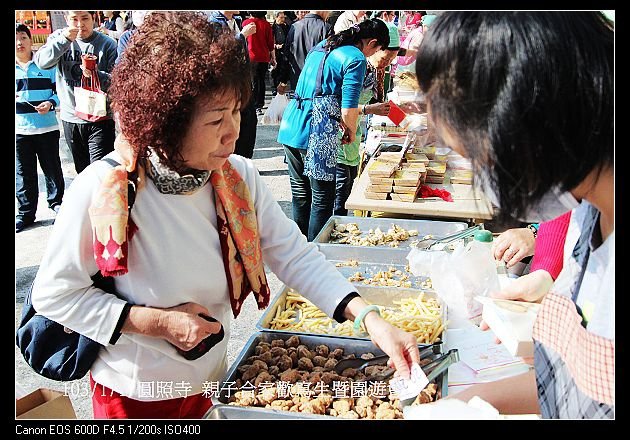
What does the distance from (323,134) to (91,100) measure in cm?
213

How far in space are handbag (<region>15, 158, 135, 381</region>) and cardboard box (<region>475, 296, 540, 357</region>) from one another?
3.48 feet

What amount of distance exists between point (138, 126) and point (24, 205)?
4438mm

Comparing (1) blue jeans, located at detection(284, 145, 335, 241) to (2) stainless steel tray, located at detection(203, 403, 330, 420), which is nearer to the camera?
(2) stainless steel tray, located at detection(203, 403, 330, 420)

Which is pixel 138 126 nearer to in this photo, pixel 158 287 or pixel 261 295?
pixel 158 287

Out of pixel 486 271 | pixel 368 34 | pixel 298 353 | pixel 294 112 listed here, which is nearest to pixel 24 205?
pixel 294 112

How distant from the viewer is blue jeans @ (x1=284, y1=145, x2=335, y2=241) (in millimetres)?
4105

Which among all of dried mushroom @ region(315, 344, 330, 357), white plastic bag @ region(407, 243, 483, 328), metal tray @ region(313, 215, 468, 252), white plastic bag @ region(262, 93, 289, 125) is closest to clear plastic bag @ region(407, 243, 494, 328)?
white plastic bag @ region(407, 243, 483, 328)

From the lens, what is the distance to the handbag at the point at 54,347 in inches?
61.5

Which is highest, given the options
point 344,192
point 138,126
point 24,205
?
point 138,126

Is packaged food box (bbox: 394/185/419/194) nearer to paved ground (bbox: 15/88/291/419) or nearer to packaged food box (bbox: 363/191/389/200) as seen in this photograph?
packaged food box (bbox: 363/191/389/200)

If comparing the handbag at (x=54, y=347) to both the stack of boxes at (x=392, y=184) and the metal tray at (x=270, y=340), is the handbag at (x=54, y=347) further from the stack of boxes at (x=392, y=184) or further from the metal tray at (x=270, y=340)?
the stack of boxes at (x=392, y=184)

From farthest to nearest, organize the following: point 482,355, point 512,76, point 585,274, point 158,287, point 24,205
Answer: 1. point 24,205
2. point 482,355
3. point 158,287
4. point 585,274
5. point 512,76

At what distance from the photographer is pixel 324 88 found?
398 centimetres

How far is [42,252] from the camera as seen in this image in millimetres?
4793
